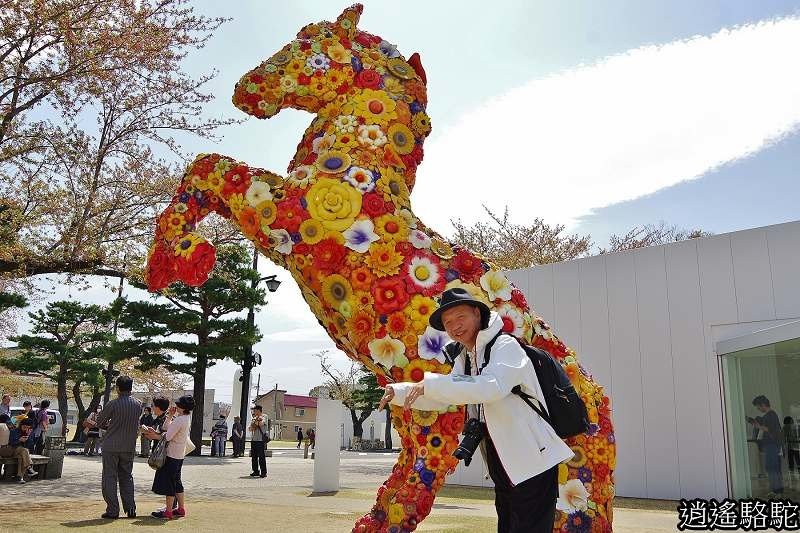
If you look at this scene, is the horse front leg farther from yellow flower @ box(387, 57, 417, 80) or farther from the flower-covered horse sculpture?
yellow flower @ box(387, 57, 417, 80)

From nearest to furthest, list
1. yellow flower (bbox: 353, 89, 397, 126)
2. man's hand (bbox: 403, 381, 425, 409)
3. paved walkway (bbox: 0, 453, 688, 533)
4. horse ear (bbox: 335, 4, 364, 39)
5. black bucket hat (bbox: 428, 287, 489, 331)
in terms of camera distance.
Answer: man's hand (bbox: 403, 381, 425, 409) → black bucket hat (bbox: 428, 287, 489, 331) → yellow flower (bbox: 353, 89, 397, 126) → horse ear (bbox: 335, 4, 364, 39) → paved walkway (bbox: 0, 453, 688, 533)

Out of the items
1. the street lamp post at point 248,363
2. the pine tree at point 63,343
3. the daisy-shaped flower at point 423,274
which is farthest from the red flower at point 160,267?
the pine tree at point 63,343

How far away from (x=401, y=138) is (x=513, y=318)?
5.20 ft

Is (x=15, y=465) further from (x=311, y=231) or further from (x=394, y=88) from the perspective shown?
(x=394, y=88)

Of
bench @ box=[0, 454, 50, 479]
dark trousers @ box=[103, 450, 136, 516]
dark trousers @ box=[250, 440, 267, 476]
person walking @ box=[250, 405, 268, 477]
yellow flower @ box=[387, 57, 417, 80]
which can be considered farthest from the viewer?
dark trousers @ box=[250, 440, 267, 476]

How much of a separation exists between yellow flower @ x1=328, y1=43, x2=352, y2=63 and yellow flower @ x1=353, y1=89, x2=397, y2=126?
302 millimetres

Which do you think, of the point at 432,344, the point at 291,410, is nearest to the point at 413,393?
the point at 432,344

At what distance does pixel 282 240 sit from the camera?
14.3ft

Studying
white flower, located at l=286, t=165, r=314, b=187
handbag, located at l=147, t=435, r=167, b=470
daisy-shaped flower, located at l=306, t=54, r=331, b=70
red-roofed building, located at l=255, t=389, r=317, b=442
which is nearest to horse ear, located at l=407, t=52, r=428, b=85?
daisy-shaped flower, located at l=306, t=54, r=331, b=70

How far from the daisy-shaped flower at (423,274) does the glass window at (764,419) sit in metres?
6.13

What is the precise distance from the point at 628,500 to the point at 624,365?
2.15 m

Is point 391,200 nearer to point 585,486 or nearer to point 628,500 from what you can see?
point 585,486

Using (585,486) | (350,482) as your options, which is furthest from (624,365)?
(585,486)

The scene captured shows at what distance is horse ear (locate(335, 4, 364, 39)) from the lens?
5133 mm
